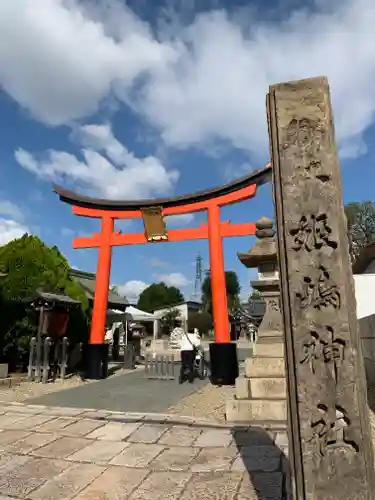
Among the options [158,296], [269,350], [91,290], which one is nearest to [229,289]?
[158,296]

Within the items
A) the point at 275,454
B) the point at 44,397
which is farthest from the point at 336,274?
the point at 44,397

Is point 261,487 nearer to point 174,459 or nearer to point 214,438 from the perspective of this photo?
point 174,459

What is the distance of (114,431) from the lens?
4688 mm

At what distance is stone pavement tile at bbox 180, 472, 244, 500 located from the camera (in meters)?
2.80

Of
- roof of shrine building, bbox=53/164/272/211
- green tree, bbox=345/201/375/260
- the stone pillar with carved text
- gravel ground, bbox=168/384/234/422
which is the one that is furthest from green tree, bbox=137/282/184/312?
the stone pillar with carved text

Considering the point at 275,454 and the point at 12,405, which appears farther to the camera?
the point at 12,405

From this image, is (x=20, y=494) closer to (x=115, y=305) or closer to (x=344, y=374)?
(x=344, y=374)

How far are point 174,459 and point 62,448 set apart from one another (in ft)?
4.19

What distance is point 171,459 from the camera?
11.9 feet

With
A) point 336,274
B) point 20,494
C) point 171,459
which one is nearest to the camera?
point 336,274

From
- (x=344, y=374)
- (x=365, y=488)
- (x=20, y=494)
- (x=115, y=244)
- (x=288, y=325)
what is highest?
(x=115, y=244)

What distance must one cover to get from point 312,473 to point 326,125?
2.01 m

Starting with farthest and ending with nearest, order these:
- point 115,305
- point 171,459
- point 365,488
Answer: point 115,305 < point 171,459 < point 365,488

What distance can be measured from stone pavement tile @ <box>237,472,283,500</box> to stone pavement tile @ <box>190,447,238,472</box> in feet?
1.03
